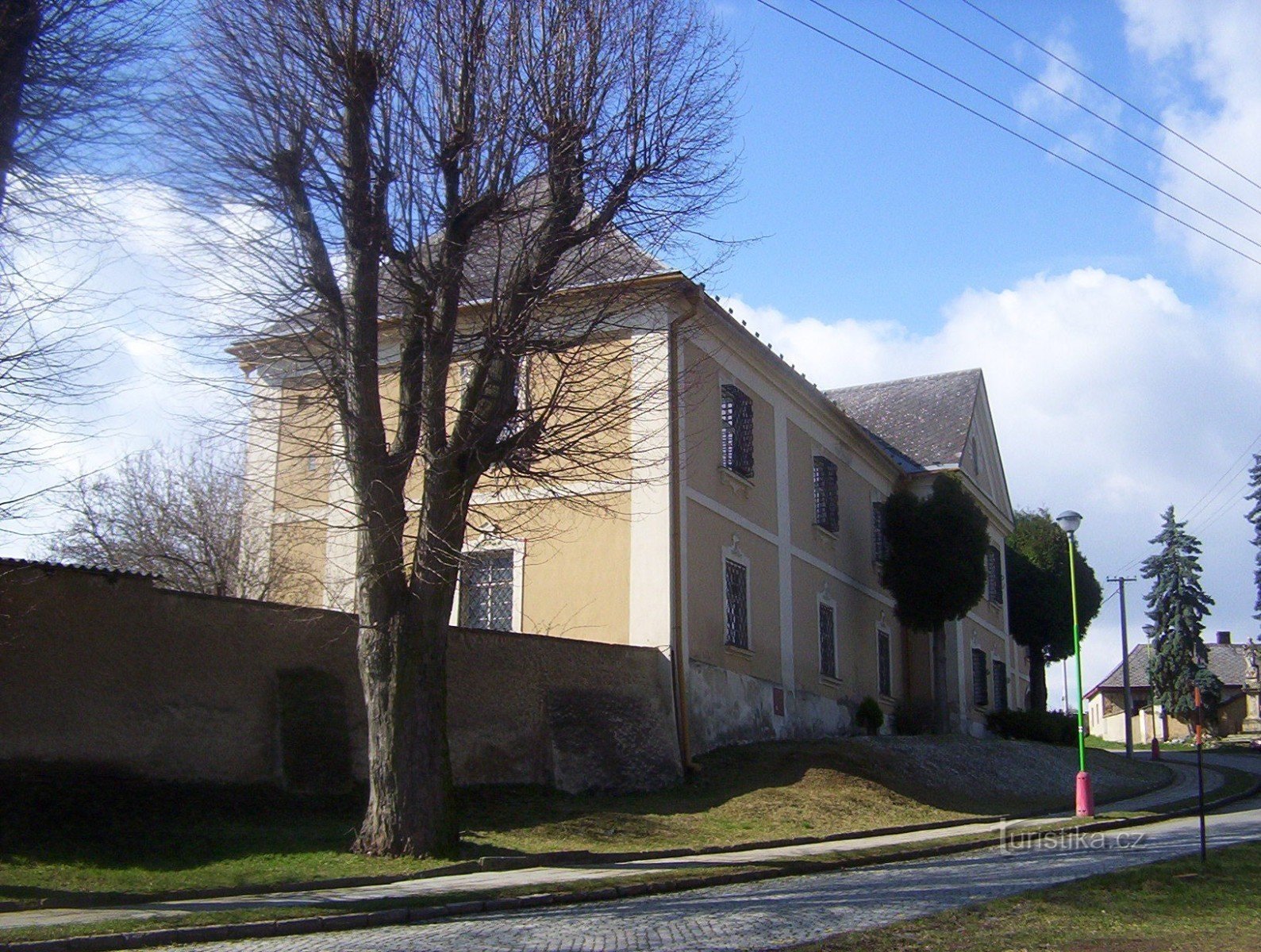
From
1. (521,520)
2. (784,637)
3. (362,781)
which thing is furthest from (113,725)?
(784,637)

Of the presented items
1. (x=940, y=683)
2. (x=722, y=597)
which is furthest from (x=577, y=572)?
(x=940, y=683)

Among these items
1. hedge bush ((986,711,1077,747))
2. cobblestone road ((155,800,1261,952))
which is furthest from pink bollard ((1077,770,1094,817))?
hedge bush ((986,711,1077,747))

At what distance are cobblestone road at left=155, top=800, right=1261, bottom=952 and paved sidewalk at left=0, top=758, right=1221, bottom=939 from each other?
0.88m

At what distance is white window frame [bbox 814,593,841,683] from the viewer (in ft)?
88.0

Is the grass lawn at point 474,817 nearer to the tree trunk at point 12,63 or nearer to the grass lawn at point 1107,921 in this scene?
the grass lawn at point 1107,921

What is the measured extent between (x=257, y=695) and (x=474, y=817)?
9.64ft

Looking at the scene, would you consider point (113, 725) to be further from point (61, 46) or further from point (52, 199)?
point (61, 46)

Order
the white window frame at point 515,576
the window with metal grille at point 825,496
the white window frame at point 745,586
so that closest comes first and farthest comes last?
1. the white window frame at point 515,576
2. the white window frame at point 745,586
3. the window with metal grille at point 825,496

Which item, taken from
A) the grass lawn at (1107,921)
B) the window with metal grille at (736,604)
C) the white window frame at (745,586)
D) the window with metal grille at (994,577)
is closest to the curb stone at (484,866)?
the grass lawn at (1107,921)

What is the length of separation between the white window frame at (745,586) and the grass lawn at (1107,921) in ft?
33.7

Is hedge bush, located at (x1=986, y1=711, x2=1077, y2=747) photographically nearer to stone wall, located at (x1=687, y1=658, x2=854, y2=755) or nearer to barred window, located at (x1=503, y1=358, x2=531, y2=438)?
stone wall, located at (x1=687, y1=658, x2=854, y2=755)

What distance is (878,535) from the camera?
31.8 m

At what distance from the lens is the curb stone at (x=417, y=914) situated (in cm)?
891

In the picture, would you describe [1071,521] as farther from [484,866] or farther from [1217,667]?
[1217,667]
